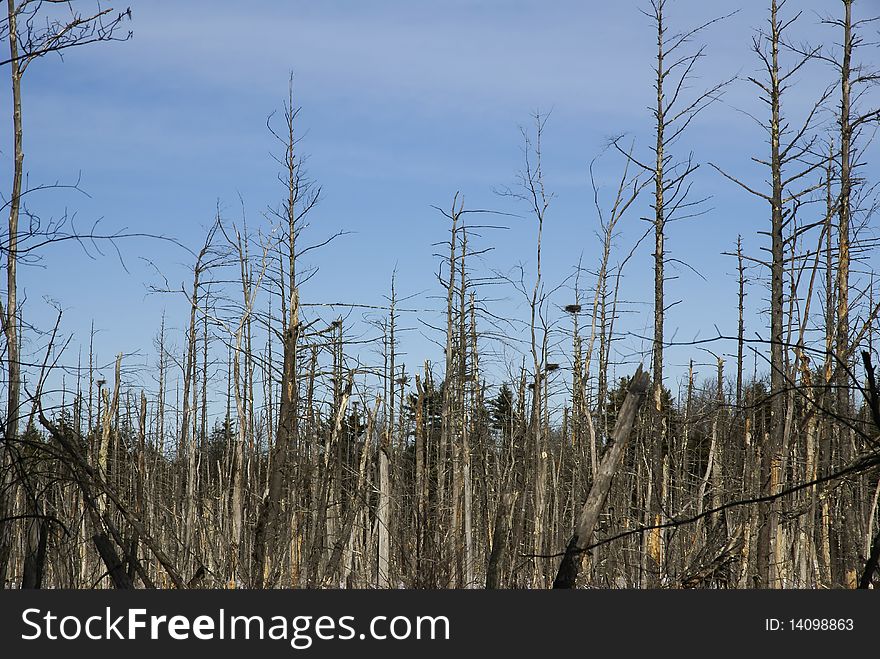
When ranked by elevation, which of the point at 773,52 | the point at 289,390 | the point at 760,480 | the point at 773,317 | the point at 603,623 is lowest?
the point at 603,623

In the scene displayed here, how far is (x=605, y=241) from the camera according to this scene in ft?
40.9

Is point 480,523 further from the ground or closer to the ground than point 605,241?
closer to the ground

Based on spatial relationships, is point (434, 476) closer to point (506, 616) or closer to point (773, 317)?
point (773, 317)

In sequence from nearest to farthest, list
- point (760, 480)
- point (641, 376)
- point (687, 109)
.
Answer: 1. point (641, 376)
2. point (760, 480)
3. point (687, 109)

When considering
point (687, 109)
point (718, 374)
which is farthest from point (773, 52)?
point (718, 374)

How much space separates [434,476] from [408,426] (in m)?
2.93

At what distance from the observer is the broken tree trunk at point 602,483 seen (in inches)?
165

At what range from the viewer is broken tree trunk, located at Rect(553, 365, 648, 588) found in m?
4.18

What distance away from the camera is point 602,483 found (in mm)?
4309

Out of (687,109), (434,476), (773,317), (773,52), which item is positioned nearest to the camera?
(773,317)

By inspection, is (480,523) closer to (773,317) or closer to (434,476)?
(434,476)

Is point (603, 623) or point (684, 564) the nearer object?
point (603, 623)

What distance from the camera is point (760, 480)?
877 cm

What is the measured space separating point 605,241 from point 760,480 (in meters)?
4.64
